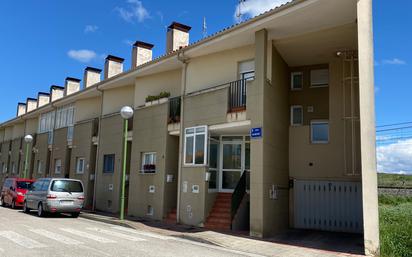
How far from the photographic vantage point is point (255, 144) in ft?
45.1

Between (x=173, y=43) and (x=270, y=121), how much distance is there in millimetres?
8745

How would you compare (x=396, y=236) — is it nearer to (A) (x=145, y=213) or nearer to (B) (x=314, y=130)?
(B) (x=314, y=130)

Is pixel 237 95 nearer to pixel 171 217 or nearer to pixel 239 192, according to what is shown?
pixel 239 192

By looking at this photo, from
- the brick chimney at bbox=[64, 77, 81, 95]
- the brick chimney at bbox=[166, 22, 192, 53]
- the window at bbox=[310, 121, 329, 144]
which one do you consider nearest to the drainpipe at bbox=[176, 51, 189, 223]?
the brick chimney at bbox=[166, 22, 192, 53]

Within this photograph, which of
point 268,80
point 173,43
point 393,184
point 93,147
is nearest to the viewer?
point 268,80

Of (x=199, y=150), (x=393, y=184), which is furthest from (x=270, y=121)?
(x=393, y=184)

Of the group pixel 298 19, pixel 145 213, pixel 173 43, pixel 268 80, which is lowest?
pixel 145 213

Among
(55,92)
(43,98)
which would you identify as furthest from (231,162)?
(43,98)

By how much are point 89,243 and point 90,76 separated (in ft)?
68.6

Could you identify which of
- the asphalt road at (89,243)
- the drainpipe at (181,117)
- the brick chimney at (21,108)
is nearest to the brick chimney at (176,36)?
the drainpipe at (181,117)

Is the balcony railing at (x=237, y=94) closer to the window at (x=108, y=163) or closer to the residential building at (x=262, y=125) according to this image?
the residential building at (x=262, y=125)

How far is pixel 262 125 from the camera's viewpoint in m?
13.7

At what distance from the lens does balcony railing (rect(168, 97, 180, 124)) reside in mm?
17750

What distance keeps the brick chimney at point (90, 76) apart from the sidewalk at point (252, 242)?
1632 cm
